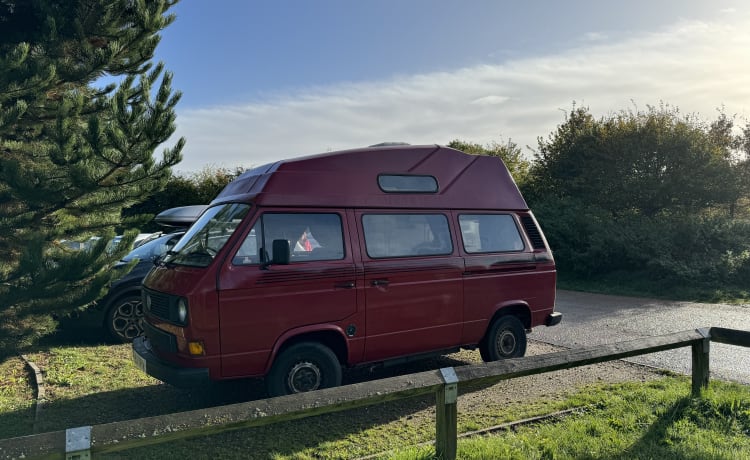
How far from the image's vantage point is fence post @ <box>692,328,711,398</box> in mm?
5016

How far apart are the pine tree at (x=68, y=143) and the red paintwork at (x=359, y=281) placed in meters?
1.40

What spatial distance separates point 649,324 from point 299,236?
7491mm

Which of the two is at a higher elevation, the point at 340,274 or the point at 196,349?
the point at 340,274

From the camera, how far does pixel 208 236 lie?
17.3 ft

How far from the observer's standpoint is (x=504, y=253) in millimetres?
6652

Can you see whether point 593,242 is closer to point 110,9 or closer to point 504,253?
point 504,253

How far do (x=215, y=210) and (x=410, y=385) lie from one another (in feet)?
10.4

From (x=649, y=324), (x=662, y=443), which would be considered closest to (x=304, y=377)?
(x=662, y=443)

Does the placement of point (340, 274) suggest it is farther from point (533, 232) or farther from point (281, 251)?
point (533, 232)

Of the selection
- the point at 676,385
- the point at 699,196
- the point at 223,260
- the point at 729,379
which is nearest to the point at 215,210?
the point at 223,260

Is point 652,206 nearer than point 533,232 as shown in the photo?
No

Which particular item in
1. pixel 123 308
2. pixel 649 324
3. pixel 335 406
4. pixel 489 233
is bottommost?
pixel 649 324

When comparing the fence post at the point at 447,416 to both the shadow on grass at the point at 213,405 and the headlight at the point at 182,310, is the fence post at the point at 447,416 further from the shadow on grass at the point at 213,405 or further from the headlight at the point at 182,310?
the headlight at the point at 182,310

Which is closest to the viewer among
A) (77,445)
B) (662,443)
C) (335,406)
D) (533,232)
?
(77,445)
